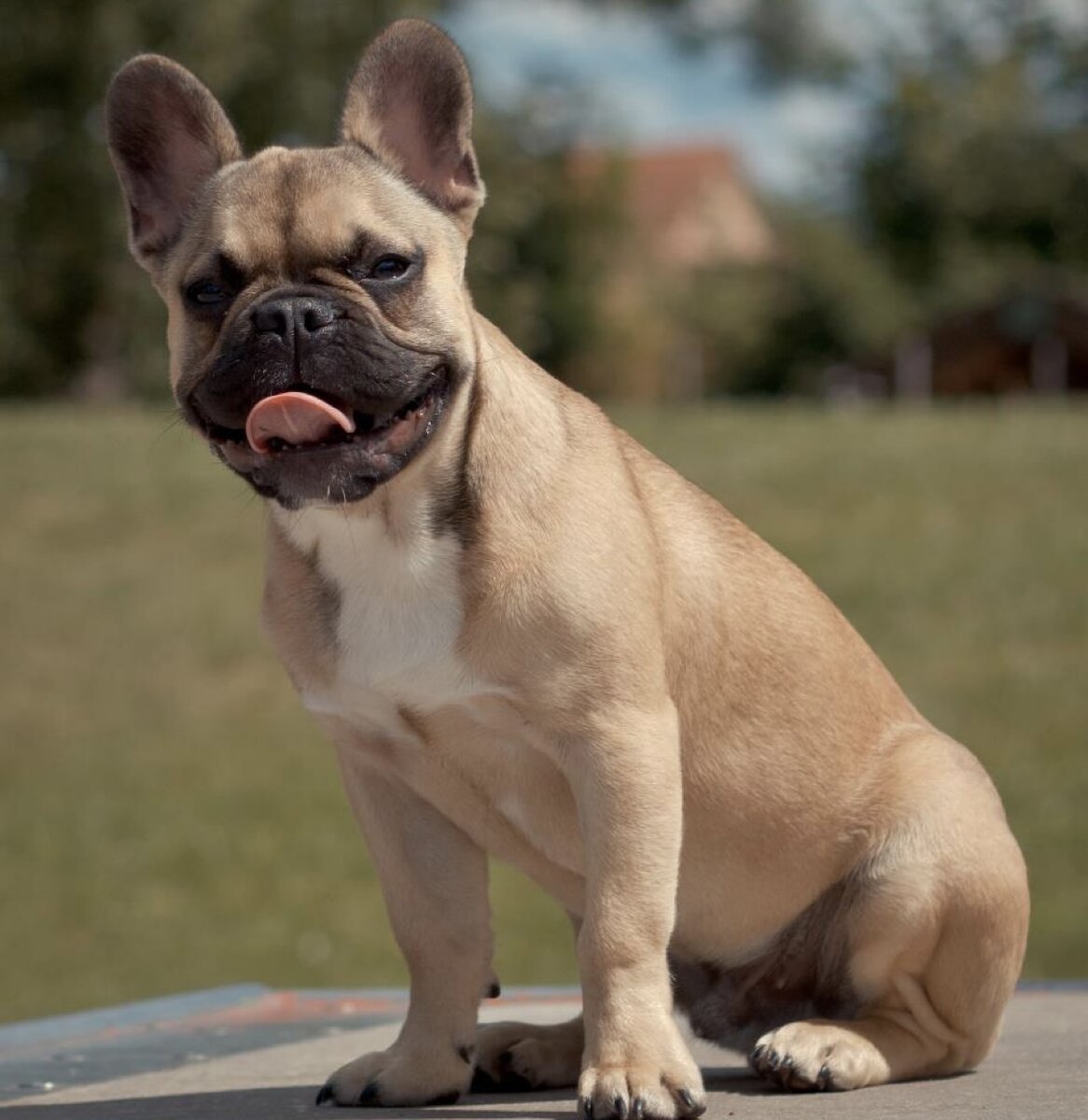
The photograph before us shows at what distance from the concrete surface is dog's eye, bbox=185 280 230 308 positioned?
1.77m

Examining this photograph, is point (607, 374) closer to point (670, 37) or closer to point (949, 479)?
point (670, 37)

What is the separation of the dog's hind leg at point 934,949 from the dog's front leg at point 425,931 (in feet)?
2.28

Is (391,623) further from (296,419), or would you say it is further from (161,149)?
(161,149)

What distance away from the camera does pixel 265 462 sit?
4188 mm

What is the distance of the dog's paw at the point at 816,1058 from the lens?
4.41 m

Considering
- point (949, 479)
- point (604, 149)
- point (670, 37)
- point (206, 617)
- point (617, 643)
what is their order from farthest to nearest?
point (604, 149), point (670, 37), point (949, 479), point (206, 617), point (617, 643)

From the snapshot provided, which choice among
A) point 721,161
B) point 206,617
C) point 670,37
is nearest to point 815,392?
point 670,37

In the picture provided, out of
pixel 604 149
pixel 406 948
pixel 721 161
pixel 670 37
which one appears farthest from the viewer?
pixel 721 161

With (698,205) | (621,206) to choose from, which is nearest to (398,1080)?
(621,206)

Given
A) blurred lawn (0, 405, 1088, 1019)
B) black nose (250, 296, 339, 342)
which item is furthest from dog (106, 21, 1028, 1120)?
blurred lawn (0, 405, 1088, 1019)

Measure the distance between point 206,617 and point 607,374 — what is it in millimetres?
33555

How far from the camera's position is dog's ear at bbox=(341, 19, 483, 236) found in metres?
4.70

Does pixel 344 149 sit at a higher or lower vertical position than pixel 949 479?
higher

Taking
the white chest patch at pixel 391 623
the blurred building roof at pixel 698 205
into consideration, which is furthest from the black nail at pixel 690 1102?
the blurred building roof at pixel 698 205
